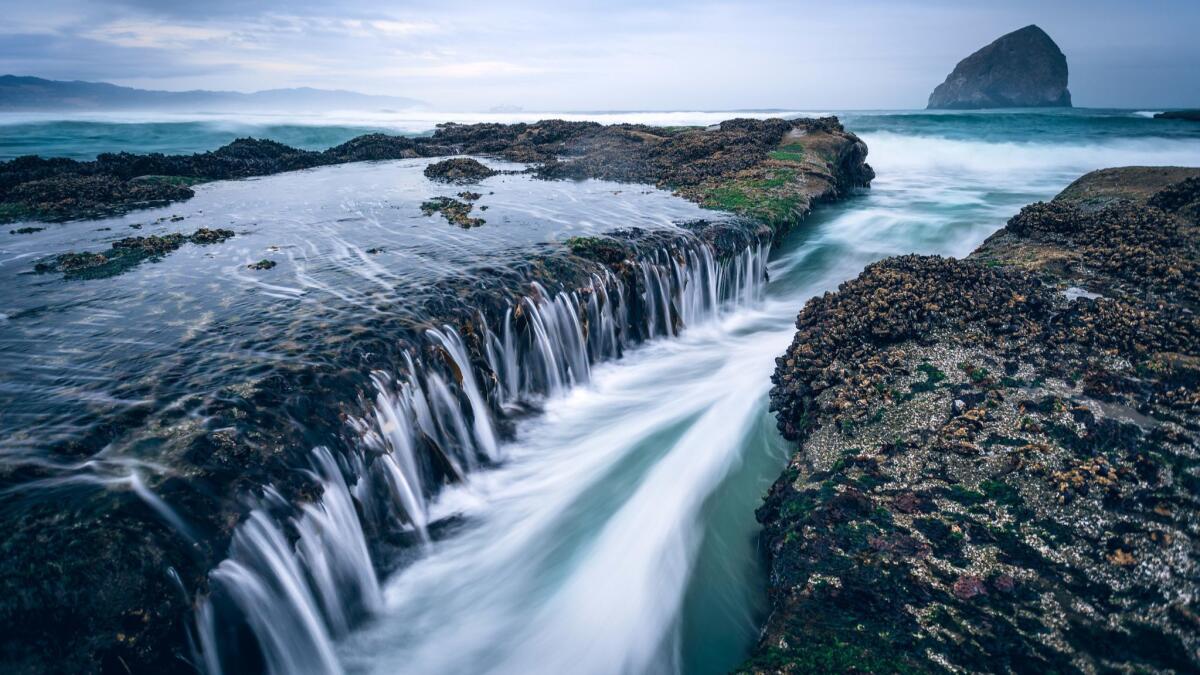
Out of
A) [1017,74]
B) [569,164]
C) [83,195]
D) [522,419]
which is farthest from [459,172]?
[1017,74]

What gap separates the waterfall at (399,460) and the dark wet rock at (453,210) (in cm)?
317

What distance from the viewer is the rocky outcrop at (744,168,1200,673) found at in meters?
2.52

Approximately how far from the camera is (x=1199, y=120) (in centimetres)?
3544

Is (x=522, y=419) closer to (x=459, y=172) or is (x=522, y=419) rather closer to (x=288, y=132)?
(x=459, y=172)

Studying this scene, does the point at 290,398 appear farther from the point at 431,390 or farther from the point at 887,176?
the point at 887,176

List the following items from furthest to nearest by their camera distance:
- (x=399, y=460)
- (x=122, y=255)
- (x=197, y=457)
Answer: (x=122, y=255) < (x=399, y=460) < (x=197, y=457)

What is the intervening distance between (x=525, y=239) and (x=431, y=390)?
4.05 meters

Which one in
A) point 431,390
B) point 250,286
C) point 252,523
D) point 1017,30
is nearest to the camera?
point 252,523

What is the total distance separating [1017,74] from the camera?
387 feet

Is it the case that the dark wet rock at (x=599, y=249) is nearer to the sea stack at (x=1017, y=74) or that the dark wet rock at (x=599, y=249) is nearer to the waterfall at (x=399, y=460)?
the waterfall at (x=399, y=460)

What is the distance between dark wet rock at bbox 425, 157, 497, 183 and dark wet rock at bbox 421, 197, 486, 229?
3.44m

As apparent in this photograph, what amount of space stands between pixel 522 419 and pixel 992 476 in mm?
4548

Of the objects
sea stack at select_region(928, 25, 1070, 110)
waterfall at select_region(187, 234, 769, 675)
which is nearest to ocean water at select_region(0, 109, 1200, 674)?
waterfall at select_region(187, 234, 769, 675)

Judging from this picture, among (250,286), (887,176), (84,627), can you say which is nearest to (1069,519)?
(84,627)
